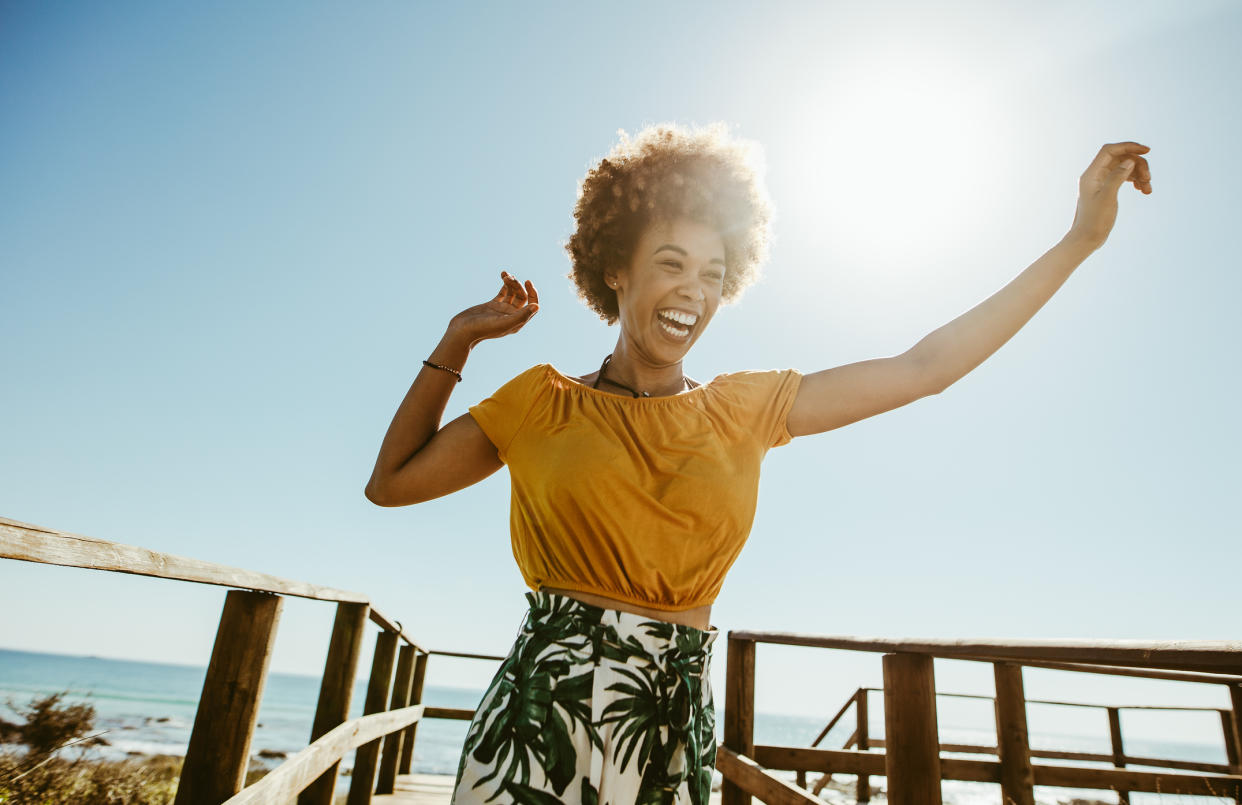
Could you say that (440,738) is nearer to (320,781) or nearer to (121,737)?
(121,737)

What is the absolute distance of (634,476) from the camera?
1.08 m

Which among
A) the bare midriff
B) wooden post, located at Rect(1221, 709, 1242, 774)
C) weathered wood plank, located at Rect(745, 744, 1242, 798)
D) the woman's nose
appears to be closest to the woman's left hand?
the woman's nose

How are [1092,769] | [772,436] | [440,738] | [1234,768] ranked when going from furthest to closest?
[440,738]
[1234,768]
[1092,769]
[772,436]

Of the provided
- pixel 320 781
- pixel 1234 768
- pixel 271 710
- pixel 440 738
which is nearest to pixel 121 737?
pixel 440 738

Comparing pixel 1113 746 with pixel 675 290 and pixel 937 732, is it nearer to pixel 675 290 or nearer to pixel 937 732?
pixel 937 732

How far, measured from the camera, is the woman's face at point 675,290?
4.24 ft

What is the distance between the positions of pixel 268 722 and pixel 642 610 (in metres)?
46.0

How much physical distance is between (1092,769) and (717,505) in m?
3.65

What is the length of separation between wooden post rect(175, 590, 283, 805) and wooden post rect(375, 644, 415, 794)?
288 cm

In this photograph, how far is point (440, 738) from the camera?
3912 cm

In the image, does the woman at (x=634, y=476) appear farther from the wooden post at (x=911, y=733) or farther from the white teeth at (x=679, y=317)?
the wooden post at (x=911, y=733)

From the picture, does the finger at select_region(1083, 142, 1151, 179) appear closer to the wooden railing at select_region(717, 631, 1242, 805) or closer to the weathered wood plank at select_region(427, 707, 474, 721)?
the wooden railing at select_region(717, 631, 1242, 805)

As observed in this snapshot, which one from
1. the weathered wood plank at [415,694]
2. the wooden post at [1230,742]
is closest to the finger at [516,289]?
the weathered wood plank at [415,694]

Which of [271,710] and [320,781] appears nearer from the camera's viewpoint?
[320,781]
